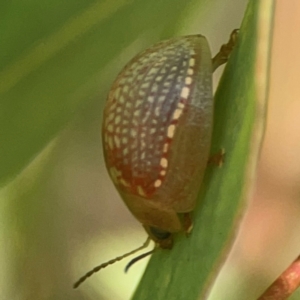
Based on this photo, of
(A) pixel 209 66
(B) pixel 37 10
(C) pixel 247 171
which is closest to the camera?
(C) pixel 247 171

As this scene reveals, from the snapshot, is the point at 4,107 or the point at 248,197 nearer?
the point at 248,197

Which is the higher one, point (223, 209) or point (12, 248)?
point (223, 209)

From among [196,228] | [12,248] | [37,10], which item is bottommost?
[12,248]

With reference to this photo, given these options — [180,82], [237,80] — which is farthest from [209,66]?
[237,80]

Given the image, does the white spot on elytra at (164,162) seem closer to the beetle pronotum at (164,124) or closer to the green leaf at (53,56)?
the beetle pronotum at (164,124)

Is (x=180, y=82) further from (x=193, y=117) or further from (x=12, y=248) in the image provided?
(x=12, y=248)

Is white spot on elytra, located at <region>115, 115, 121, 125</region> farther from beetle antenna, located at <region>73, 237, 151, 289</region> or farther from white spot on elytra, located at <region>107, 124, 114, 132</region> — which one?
beetle antenna, located at <region>73, 237, 151, 289</region>

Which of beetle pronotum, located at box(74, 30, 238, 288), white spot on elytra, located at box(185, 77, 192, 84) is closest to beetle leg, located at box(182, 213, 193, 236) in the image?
beetle pronotum, located at box(74, 30, 238, 288)
